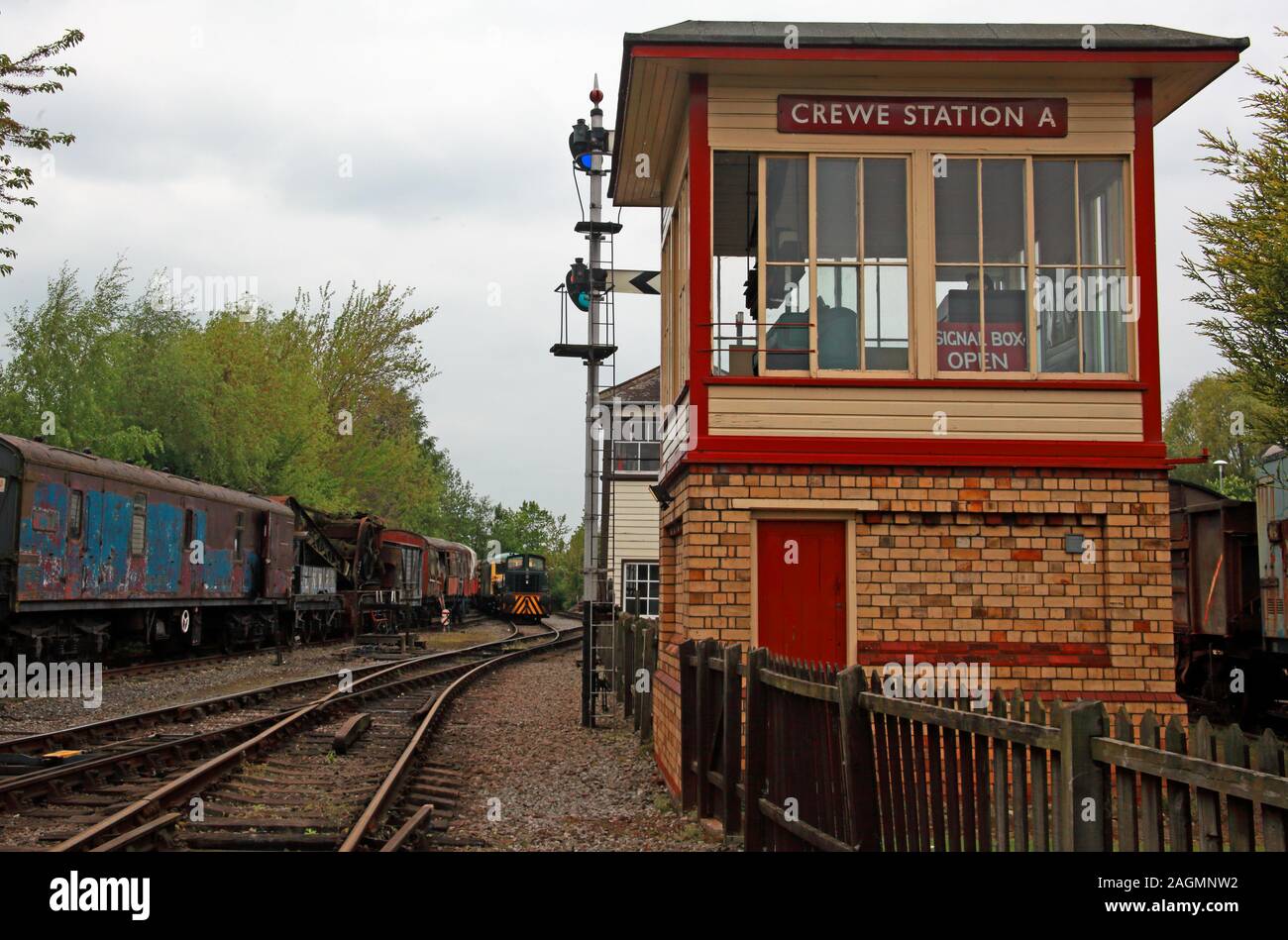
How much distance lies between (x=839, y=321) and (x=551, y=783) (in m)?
4.56

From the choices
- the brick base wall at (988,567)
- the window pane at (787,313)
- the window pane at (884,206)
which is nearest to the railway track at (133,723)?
the brick base wall at (988,567)

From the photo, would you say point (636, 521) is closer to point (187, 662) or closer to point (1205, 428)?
point (187, 662)

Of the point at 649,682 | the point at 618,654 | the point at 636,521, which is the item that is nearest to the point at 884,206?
the point at 649,682

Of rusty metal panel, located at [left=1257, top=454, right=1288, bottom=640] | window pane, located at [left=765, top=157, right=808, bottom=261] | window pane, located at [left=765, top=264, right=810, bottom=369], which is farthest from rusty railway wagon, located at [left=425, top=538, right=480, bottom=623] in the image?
window pane, located at [left=765, top=157, right=808, bottom=261]

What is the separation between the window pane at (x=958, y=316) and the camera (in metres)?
9.25

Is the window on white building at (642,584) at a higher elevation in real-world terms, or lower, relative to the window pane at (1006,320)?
lower

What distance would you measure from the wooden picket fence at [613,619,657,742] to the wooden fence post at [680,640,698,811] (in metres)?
2.92

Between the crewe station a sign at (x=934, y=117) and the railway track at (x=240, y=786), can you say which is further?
the crewe station a sign at (x=934, y=117)

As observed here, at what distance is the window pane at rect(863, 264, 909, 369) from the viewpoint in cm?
928

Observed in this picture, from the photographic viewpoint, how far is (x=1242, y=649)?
14.6 metres

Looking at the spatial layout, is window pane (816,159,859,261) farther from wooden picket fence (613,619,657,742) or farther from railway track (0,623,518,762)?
railway track (0,623,518,762)

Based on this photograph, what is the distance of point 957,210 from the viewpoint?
30.7 feet

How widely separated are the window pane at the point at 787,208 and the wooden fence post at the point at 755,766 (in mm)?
3524

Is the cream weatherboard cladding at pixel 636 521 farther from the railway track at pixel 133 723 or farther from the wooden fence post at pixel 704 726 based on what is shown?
the wooden fence post at pixel 704 726
